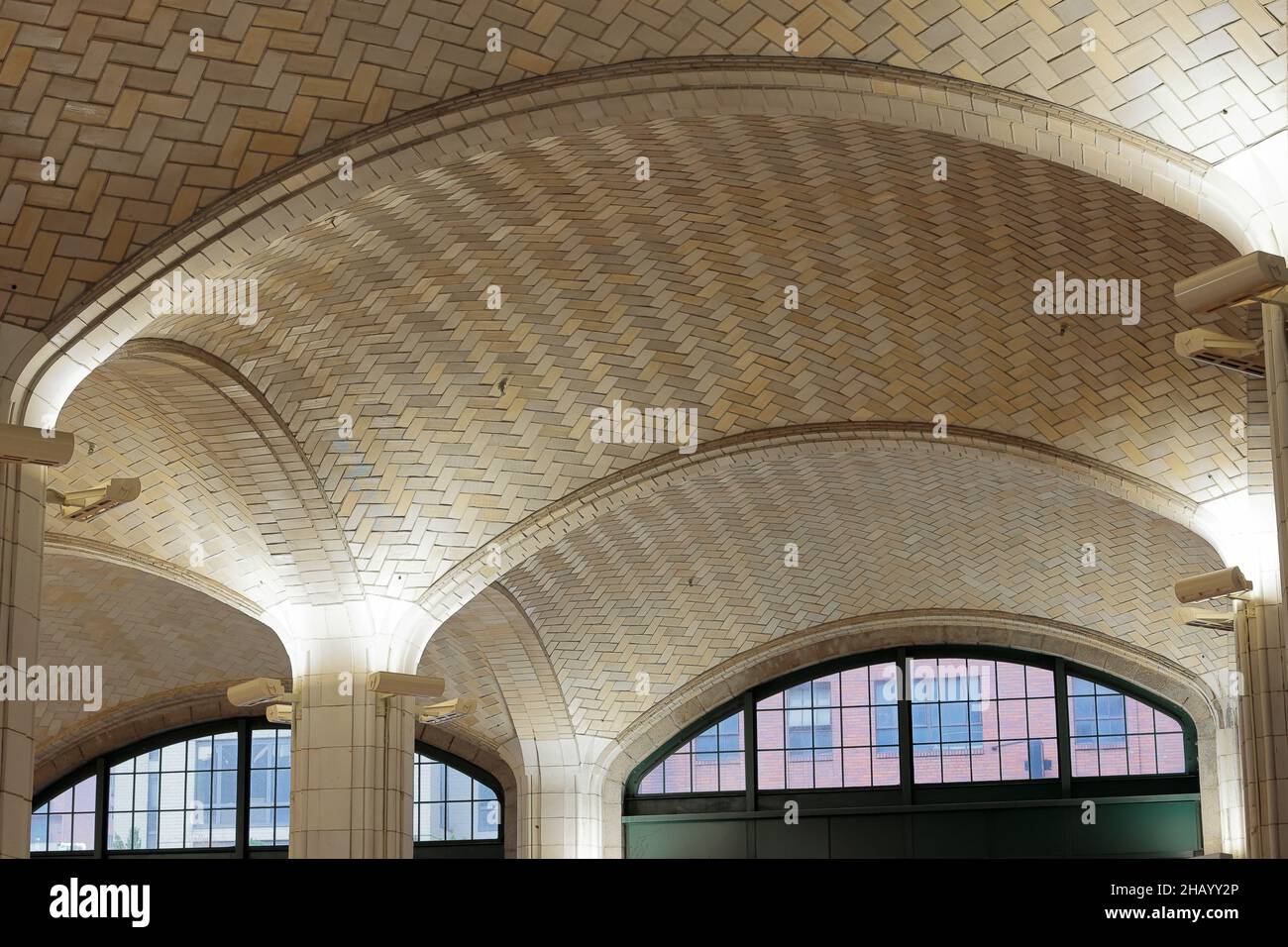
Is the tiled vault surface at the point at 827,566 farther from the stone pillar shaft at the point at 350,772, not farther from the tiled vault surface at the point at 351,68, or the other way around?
the tiled vault surface at the point at 351,68

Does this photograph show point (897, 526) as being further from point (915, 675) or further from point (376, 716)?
point (376, 716)

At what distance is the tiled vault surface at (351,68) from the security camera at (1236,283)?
40.0 inches

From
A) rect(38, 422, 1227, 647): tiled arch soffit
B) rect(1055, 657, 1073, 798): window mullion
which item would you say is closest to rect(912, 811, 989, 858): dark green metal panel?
rect(1055, 657, 1073, 798): window mullion

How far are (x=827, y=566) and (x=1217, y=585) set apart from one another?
6984mm

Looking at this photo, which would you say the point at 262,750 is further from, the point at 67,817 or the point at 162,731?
the point at 67,817

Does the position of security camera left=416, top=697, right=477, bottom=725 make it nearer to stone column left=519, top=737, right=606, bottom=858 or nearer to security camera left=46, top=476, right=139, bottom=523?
security camera left=46, top=476, right=139, bottom=523

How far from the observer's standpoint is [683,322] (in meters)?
11.2

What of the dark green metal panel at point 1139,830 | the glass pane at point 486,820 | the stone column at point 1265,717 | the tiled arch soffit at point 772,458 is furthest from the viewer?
the glass pane at point 486,820

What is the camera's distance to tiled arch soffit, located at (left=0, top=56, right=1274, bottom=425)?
23.6ft

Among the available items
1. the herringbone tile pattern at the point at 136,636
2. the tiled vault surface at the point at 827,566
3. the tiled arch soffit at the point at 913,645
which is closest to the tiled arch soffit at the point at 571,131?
the tiled vault surface at the point at 827,566

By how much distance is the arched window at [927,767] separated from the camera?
17.2 m

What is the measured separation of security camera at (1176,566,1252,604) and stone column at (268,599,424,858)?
18.4 feet

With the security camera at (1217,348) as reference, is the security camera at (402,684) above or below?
below
